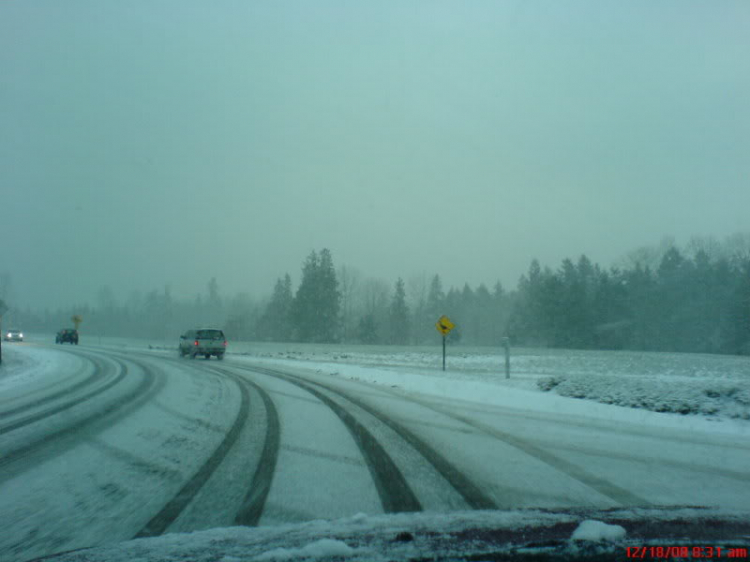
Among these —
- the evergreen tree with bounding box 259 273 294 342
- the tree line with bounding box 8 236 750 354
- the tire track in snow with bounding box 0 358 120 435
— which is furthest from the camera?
the evergreen tree with bounding box 259 273 294 342

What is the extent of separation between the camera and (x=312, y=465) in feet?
18.3

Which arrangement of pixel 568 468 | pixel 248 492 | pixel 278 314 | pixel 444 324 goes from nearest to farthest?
pixel 248 492
pixel 568 468
pixel 444 324
pixel 278 314

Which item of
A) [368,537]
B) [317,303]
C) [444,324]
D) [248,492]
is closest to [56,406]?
[248,492]

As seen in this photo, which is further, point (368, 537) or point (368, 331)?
point (368, 331)

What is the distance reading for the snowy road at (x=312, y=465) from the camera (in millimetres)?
4086

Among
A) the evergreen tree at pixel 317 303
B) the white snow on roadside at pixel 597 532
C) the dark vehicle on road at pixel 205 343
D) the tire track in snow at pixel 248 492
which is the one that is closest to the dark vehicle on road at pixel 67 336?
the evergreen tree at pixel 317 303

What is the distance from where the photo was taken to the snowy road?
4.09 meters

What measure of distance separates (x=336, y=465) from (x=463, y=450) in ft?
5.74

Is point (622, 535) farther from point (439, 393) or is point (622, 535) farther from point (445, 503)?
point (439, 393)
